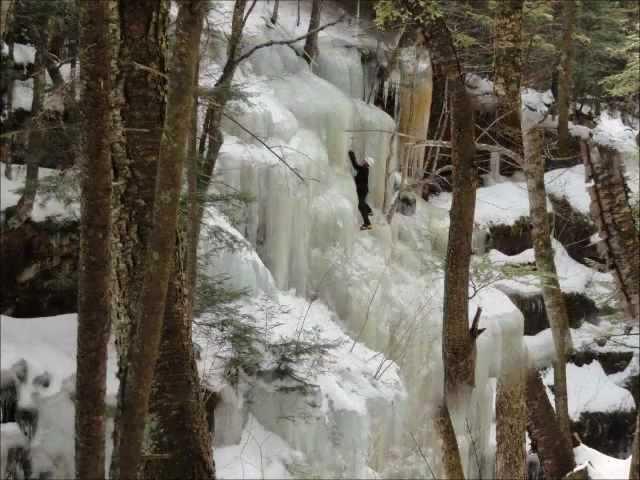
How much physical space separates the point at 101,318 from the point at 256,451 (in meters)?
3.71

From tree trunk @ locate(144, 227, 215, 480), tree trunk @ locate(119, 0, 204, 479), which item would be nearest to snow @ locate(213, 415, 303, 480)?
tree trunk @ locate(144, 227, 215, 480)

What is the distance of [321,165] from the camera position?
8.98 metres

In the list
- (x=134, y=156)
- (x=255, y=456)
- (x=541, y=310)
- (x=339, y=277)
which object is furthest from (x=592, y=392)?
(x=134, y=156)

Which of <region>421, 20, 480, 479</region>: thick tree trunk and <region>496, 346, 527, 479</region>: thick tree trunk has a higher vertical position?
<region>421, 20, 480, 479</region>: thick tree trunk

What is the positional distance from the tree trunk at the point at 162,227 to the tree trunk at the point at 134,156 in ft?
2.32

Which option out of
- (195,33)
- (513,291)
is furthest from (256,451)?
(513,291)

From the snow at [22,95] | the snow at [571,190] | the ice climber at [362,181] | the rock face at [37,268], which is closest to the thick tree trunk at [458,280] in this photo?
the rock face at [37,268]

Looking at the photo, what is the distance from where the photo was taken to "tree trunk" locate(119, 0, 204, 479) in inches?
95.0

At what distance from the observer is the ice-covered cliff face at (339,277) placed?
6141mm

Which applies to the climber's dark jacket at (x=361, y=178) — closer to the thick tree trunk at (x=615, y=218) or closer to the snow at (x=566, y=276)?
the snow at (x=566, y=276)

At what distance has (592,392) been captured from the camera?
12039 millimetres

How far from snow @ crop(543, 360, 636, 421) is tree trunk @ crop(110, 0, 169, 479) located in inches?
397

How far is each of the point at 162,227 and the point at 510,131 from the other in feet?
8.57

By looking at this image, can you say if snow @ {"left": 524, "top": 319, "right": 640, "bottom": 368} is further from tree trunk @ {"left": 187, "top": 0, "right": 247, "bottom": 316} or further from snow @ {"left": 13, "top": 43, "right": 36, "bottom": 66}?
snow @ {"left": 13, "top": 43, "right": 36, "bottom": 66}
